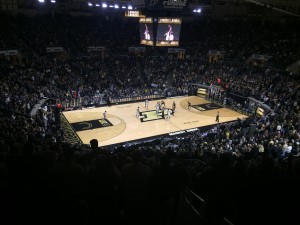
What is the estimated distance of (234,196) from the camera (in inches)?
198

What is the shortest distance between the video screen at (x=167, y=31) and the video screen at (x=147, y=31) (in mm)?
863

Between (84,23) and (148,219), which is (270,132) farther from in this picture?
(84,23)

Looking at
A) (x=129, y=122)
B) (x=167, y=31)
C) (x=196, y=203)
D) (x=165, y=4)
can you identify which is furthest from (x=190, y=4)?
(x=196, y=203)

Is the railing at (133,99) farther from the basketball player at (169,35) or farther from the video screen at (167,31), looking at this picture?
the basketball player at (169,35)

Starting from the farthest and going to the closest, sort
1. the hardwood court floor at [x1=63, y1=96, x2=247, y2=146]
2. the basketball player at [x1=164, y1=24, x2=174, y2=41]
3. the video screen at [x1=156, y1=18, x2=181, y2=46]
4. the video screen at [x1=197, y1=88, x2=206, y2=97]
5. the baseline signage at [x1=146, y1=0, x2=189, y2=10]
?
the video screen at [x1=197, y1=88, x2=206, y2=97]
the basketball player at [x1=164, y1=24, x2=174, y2=41]
the video screen at [x1=156, y1=18, x2=181, y2=46]
the baseline signage at [x1=146, y1=0, x2=189, y2=10]
the hardwood court floor at [x1=63, y1=96, x2=247, y2=146]

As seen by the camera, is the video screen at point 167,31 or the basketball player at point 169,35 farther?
the basketball player at point 169,35

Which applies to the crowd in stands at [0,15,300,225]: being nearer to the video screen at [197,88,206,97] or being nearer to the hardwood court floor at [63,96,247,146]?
the video screen at [197,88,206,97]

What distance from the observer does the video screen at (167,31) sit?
29469 millimetres

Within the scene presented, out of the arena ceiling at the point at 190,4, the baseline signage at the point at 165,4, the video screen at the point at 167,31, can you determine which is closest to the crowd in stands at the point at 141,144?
the arena ceiling at the point at 190,4

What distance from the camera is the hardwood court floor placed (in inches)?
898

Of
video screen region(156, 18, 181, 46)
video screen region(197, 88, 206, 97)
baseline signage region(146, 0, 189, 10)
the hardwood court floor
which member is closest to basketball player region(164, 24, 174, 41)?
video screen region(156, 18, 181, 46)

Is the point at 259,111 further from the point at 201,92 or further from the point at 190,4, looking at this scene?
the point at 190,4

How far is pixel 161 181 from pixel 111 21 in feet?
139

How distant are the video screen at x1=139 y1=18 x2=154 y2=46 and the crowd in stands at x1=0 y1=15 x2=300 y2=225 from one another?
19.9ft
